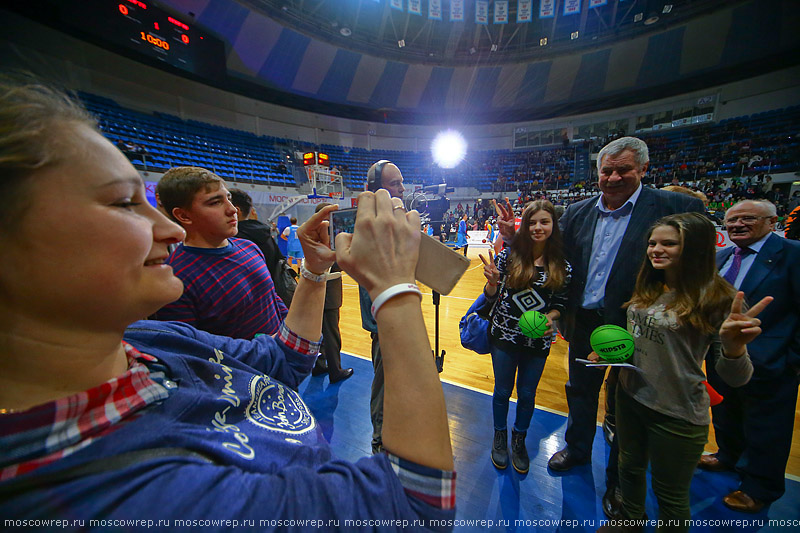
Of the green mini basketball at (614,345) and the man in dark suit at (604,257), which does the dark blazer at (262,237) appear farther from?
the green mini basketball at (614,345)

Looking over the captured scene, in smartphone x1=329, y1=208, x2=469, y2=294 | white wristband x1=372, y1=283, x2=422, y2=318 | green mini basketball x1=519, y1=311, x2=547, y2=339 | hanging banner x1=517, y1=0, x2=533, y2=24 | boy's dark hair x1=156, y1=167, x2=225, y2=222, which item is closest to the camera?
white wristband x1=372, y1=283, x2=422, y2=318

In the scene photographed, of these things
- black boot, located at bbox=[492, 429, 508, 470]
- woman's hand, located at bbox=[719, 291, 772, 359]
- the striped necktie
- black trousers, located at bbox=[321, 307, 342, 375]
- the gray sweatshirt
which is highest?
the striped necktie

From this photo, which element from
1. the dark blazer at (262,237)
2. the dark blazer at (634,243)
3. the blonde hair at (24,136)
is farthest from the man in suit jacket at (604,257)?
the dark blazer at (262,237)

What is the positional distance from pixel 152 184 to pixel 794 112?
2481 centimetres

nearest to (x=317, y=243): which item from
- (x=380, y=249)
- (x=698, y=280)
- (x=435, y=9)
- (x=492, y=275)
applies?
(x=380, y=249)

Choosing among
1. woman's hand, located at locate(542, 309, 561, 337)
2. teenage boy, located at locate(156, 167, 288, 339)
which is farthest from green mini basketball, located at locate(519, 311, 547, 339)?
teenage boy, located at locate(156, 167, 288, 339)

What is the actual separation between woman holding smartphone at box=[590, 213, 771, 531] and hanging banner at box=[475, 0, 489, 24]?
17.8 m

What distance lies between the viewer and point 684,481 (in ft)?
3.96

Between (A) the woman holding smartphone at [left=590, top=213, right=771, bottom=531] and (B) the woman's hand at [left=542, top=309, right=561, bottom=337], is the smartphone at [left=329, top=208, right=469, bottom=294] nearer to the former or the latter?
(A) the woman holding smartphone at [left=590, top=213, right=771, bottom=531]

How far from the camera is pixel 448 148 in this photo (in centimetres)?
2002

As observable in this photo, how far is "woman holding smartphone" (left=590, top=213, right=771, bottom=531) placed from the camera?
1188 mm

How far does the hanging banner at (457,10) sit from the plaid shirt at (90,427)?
18811 mm

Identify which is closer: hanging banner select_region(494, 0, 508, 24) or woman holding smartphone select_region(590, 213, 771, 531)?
woman holding smartphone select_region(590, 213, 771, 531)

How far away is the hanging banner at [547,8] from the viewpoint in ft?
44.1
